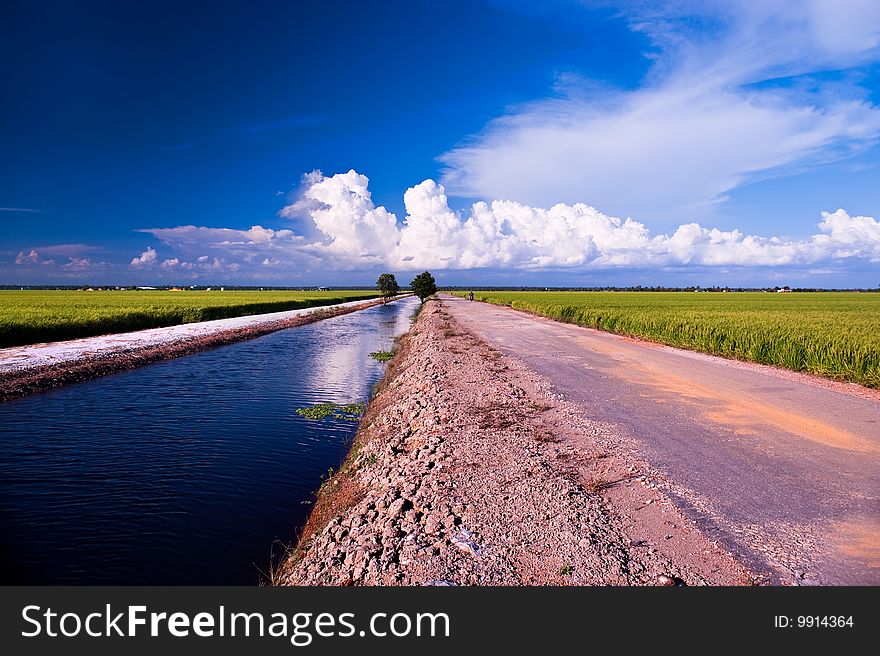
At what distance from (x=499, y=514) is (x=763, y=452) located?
194 inches

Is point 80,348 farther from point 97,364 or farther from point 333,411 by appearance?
point 333,411

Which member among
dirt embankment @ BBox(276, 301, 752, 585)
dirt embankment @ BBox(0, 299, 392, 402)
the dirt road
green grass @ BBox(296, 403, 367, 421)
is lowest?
green grass @ BBox(296, 403, 367, 421)

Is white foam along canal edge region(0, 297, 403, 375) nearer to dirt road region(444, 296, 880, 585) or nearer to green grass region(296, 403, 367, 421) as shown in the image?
green grass region(296, 403, 367, 421)

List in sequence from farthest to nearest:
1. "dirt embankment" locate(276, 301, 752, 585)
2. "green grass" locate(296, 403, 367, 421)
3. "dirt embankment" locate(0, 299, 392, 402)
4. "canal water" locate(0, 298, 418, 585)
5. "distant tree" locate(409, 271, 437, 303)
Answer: "distant tree" locate(409, 271, 437, 303) → "dirt embankment" locate(0, 299, 392, 402) → "green grass" locate(296, 403, 367, 421) → "canal water" locate(0, 298, 418, 585) → "dirt embankment" locate(276, 301, 752, 585)

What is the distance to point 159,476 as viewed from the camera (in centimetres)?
870

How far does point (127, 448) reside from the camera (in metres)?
10.2

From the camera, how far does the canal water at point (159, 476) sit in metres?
6.14

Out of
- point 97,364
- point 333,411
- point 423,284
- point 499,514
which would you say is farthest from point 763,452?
point 423,284

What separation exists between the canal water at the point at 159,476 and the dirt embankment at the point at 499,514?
→ 107cm

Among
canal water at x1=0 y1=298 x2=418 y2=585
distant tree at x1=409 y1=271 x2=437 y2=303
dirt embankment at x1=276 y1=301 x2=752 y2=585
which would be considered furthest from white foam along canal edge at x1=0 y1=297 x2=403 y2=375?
distant tree at x1=409 y1=271 x2=437 y2=303

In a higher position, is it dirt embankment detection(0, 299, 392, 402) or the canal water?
dirt embankment detection(0, 299, 392, 402)

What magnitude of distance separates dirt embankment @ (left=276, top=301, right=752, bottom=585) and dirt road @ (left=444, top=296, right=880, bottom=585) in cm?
48

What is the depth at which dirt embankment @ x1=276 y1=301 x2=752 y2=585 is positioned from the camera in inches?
169

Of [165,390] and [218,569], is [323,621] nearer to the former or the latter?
[218,569]
